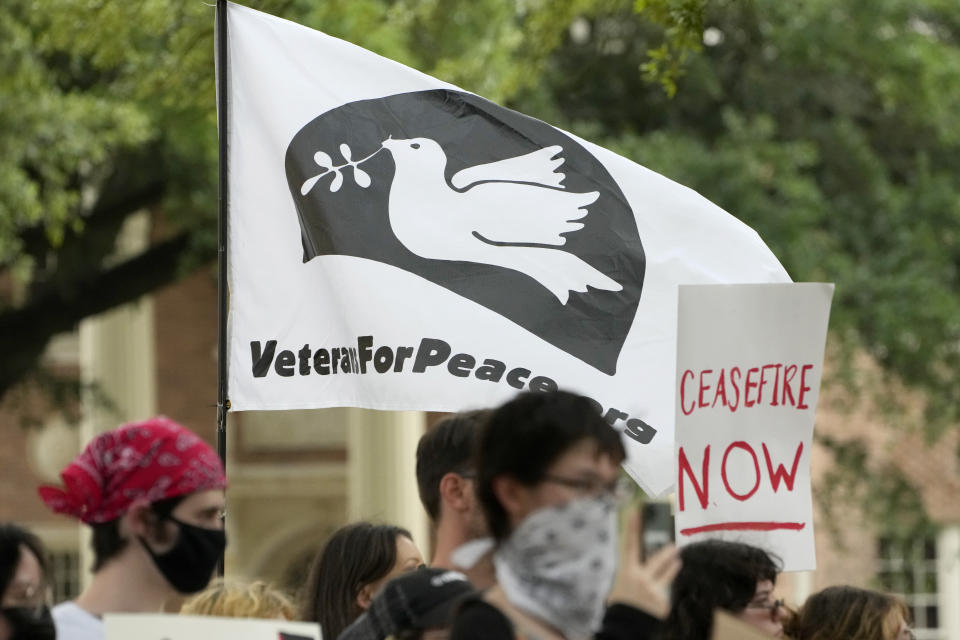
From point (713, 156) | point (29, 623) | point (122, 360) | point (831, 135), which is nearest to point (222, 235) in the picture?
point (29, 623)

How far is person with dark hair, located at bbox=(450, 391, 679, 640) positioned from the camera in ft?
9.36

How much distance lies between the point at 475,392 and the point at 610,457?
2441 mm

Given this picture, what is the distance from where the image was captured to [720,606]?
3.80 m

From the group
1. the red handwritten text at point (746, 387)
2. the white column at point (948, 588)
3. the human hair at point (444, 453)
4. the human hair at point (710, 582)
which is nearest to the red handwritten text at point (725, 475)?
the red handwritten text at point (746, 387)

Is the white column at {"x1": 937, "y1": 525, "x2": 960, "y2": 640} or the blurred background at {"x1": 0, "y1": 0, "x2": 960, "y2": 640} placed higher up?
the blurred background at {"x1": 0, "y1": 0, "x2": 960, "y2": 640}

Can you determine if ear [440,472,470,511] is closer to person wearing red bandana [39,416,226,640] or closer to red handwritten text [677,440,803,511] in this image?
person wearing red bandana [39,416,226,640]

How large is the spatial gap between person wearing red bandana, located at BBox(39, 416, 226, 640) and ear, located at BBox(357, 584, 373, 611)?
1.30m

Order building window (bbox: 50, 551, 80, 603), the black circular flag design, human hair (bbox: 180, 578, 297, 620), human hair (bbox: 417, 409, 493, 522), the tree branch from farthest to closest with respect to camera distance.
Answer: building window (bbox: 50, 551, 80, 603)
the tree branch
the black circular flag design
human hair (bbox: 180, 578, 297, 620)
human hair (bbox: 417, 409, 493, 522)

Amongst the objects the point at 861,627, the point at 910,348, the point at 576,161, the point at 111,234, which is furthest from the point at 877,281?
the point at 861,627

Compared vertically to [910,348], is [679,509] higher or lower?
lower

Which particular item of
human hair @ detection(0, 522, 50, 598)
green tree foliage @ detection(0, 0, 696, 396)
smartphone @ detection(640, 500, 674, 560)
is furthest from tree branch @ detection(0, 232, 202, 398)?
smartphone @ detection(640, 500, 674, 560)

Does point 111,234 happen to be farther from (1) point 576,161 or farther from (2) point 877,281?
(1) point 576,161

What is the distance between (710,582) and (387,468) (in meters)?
17.6

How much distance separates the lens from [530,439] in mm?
2902
